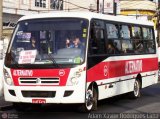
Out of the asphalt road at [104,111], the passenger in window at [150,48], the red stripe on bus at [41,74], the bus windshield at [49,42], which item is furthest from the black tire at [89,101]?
the passenger in window at [150,48]

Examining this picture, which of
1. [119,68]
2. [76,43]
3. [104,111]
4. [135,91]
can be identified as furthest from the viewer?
[135,91]

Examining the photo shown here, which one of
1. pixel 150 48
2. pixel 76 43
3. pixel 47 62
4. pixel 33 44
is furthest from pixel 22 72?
pixel 150 48

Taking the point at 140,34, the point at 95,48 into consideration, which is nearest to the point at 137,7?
the point at 140,34

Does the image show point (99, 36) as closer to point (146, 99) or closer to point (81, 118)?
A: point (81, 118)

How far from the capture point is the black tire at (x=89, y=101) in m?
12.0

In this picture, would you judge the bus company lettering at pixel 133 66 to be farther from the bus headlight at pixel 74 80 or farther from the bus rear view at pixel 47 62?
the bus headlight at pixel 74 80

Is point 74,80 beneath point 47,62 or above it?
beneath

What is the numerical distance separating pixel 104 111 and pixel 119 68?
2.08 meters

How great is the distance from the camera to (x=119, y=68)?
47.1 ft

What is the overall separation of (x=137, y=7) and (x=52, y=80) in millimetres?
61402

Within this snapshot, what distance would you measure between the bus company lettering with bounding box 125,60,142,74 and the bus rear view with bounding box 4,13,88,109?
3.38m

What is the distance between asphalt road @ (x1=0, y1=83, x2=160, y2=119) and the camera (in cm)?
1164

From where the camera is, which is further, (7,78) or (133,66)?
(133,66)

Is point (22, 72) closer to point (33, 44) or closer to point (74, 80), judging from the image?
point (33, 44)
